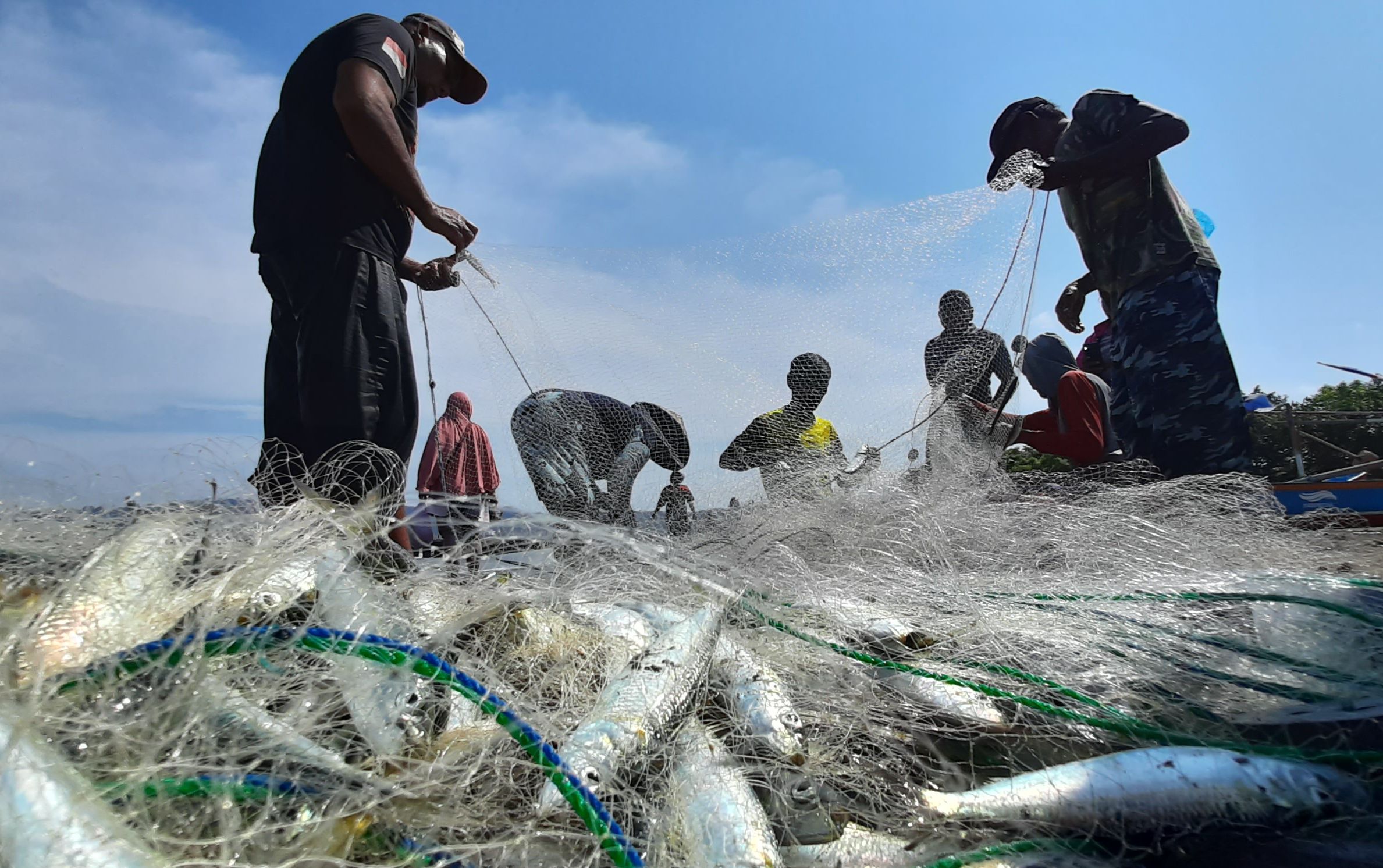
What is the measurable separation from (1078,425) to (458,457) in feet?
13.1

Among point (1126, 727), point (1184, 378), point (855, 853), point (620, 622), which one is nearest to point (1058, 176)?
point (1184, 378)

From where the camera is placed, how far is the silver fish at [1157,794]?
1.30 metres

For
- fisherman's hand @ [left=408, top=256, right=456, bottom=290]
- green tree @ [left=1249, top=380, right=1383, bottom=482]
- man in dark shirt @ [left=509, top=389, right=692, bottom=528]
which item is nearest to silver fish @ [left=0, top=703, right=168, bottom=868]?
fisherman's hand @ [left=408, top=256, right=456, bottom=290]

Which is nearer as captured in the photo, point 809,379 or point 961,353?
point 961,353

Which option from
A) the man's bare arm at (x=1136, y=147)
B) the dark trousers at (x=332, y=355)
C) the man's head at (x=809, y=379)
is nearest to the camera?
the dark trousers at (x=332, y=355)

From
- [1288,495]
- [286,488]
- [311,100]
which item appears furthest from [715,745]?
[1288,495]

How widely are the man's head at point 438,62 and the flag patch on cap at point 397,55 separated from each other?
303mm

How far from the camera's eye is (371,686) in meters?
1.11

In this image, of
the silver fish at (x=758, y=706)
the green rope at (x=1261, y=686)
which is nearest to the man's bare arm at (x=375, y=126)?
the silver fish at (x=758, y=706)

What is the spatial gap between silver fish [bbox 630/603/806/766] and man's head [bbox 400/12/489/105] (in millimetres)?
2745

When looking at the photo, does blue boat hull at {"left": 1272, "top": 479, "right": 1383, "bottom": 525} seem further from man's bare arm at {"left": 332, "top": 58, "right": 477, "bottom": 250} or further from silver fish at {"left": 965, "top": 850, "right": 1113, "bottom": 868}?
man's bare arm at {"left": 332, "top": 58, "right": 477, "bottom": 250}

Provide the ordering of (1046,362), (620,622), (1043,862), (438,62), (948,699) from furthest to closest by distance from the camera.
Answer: (1046,362) → (438,62) → (620,622) → (948,699) → (1043,862)

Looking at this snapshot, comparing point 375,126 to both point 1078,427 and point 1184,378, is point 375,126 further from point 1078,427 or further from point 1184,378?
point 1078,427

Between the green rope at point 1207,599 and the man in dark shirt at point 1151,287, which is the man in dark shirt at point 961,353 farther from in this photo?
the green rope at point 1207,599
